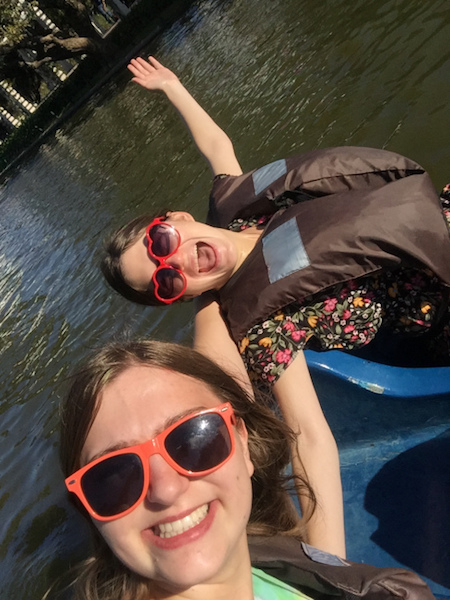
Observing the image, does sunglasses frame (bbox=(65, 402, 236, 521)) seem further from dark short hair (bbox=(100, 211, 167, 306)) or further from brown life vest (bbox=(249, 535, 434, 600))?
dark short hair (bbox=(100, 211, 167, 306))

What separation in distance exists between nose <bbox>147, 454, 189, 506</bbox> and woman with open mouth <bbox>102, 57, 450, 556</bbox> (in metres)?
0.75

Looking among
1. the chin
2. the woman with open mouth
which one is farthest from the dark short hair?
the chin

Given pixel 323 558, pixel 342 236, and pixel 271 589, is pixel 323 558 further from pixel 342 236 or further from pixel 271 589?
pixel 342 236

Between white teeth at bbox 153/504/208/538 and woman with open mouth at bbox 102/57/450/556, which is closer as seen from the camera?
white teeth at bbox 153/504/208/538

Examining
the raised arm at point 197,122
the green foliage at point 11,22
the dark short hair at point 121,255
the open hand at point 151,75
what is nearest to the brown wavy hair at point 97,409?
the dark short hair at point 121,255

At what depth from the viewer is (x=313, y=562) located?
160 cm

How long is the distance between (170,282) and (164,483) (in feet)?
4.01

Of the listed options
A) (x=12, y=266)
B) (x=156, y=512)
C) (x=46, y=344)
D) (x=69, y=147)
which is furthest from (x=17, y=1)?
(x=156, y=512)

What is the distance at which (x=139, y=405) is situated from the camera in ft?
4.93

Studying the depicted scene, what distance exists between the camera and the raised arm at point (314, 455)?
2.00 meters

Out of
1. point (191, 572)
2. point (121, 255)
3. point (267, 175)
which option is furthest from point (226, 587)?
point (267, 175)

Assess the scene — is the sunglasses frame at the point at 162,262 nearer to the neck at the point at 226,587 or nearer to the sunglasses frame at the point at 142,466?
the sunglasses frame at the point at 142,466

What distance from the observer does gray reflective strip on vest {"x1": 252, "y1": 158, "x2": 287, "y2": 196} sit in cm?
282

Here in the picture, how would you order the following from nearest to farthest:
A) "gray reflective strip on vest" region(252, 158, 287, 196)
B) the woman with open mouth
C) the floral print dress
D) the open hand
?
the woman with open mouth
the floral print dress
"gray reflective strip on vest" region(252, 158, 287, 196)
the open hand
